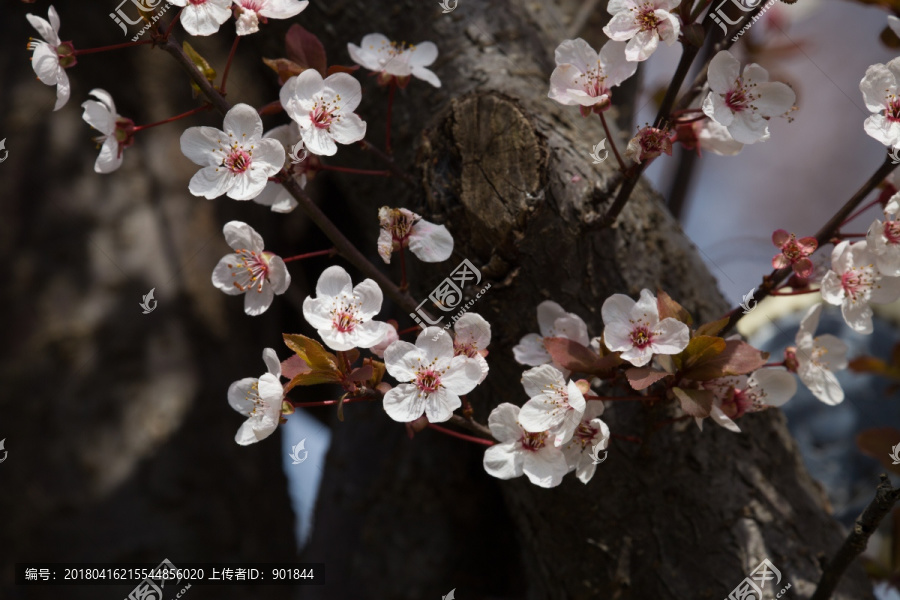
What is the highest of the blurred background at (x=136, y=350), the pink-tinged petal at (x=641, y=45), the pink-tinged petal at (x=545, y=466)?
the pink-tinged petal at (x=641, y=45)

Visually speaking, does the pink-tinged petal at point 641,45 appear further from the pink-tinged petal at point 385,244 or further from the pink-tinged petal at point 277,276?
the pink-tinged petal at point 277,276

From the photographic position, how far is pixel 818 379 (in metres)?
0.88

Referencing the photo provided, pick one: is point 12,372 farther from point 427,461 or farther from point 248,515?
point 427,461

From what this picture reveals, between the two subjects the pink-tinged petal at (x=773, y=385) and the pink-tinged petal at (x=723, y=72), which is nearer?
the pink-tinged petal at (x=723, y=72)

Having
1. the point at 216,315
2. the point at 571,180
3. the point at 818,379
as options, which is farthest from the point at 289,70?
the point at 216,315

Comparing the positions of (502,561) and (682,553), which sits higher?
(682,553)

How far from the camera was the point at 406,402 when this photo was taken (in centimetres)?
72

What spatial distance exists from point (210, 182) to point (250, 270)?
0.36 feet

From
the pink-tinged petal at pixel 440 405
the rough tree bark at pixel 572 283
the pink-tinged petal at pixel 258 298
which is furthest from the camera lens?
the rough tree bark at pixel 572 283

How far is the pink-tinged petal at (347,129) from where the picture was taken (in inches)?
30.4

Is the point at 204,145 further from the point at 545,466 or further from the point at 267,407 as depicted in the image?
the point at 545,466

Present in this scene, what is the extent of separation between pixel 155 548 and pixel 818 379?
4.53 ft

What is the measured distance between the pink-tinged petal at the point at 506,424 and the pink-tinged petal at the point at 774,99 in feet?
1.38

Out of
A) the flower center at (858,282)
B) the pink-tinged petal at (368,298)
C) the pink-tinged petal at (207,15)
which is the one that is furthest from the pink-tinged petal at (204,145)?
the flower center at (858,282)
